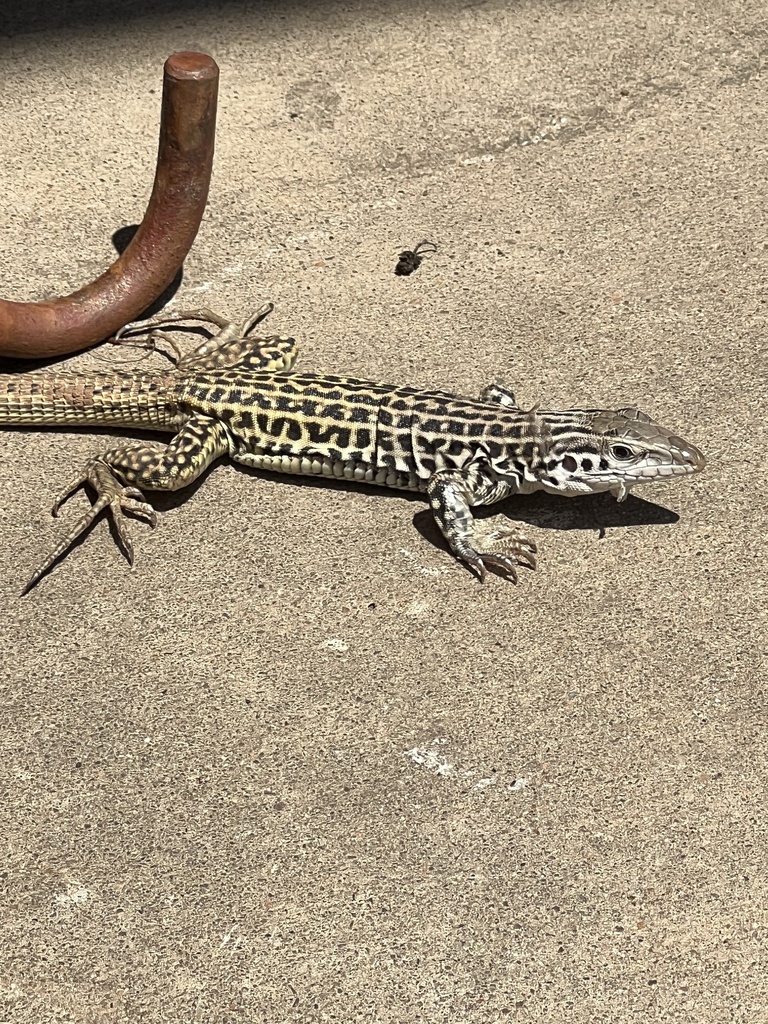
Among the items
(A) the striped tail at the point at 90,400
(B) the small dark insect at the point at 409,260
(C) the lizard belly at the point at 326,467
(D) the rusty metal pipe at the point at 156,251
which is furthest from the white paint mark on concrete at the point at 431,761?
(B) the small dark insect at the point at 409,260

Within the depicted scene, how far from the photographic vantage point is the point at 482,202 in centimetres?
654

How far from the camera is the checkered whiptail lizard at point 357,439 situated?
485cm

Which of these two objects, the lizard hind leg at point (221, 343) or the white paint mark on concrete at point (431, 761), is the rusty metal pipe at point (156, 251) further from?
the white paint mark on concrete at point (431, 761)

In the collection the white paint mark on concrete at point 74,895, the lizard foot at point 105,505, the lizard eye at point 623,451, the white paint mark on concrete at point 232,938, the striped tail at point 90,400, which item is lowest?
the white paint mark on concrete at point 74,895

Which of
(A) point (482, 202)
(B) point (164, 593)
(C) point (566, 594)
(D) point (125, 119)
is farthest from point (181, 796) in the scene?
(D) point (125, 119)

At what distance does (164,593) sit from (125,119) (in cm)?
331

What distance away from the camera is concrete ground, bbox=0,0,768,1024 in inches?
148

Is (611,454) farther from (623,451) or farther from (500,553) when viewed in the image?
(500,553)

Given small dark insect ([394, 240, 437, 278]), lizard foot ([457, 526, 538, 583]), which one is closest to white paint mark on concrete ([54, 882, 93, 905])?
lizard foot ([457, 526, 538, 583])

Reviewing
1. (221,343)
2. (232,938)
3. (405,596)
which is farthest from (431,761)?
(221,343)

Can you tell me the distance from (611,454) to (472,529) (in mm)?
623

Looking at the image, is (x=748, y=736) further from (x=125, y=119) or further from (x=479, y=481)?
(x=125, y=119)

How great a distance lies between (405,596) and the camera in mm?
4742

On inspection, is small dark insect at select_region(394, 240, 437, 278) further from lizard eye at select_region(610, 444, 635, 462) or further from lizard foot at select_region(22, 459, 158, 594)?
lizard foot at select_region(22, 459, 158, 594)
